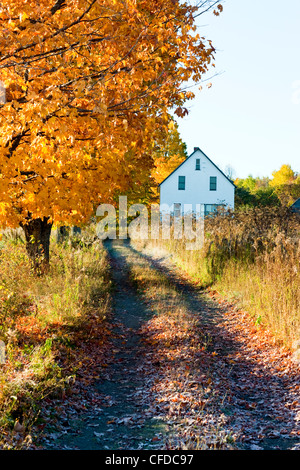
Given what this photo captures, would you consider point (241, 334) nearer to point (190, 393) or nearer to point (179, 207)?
point (190, 393)

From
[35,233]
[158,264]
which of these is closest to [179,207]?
[158,264]

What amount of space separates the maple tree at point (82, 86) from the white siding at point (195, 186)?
107 ft

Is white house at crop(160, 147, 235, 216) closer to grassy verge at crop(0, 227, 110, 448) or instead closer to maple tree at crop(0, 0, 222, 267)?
grassy verge at crop(0, 227, 110, 448)

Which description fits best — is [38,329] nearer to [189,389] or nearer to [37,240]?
[189,389]

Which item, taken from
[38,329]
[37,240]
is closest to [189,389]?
[38,329]

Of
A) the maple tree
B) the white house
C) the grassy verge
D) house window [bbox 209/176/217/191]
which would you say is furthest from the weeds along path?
house window [bbox 209/176/217/191]

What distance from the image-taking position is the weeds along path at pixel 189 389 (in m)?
4.53

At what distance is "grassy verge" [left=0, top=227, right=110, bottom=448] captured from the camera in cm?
473

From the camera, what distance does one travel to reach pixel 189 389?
5.46 metres

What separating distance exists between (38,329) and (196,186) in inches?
1395

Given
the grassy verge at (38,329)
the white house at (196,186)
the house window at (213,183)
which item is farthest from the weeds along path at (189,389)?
the house window at (213,183)

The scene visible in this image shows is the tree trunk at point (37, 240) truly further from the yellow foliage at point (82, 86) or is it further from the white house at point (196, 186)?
the white house at point (196, 186)

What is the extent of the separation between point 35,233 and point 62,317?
4.40 metres
